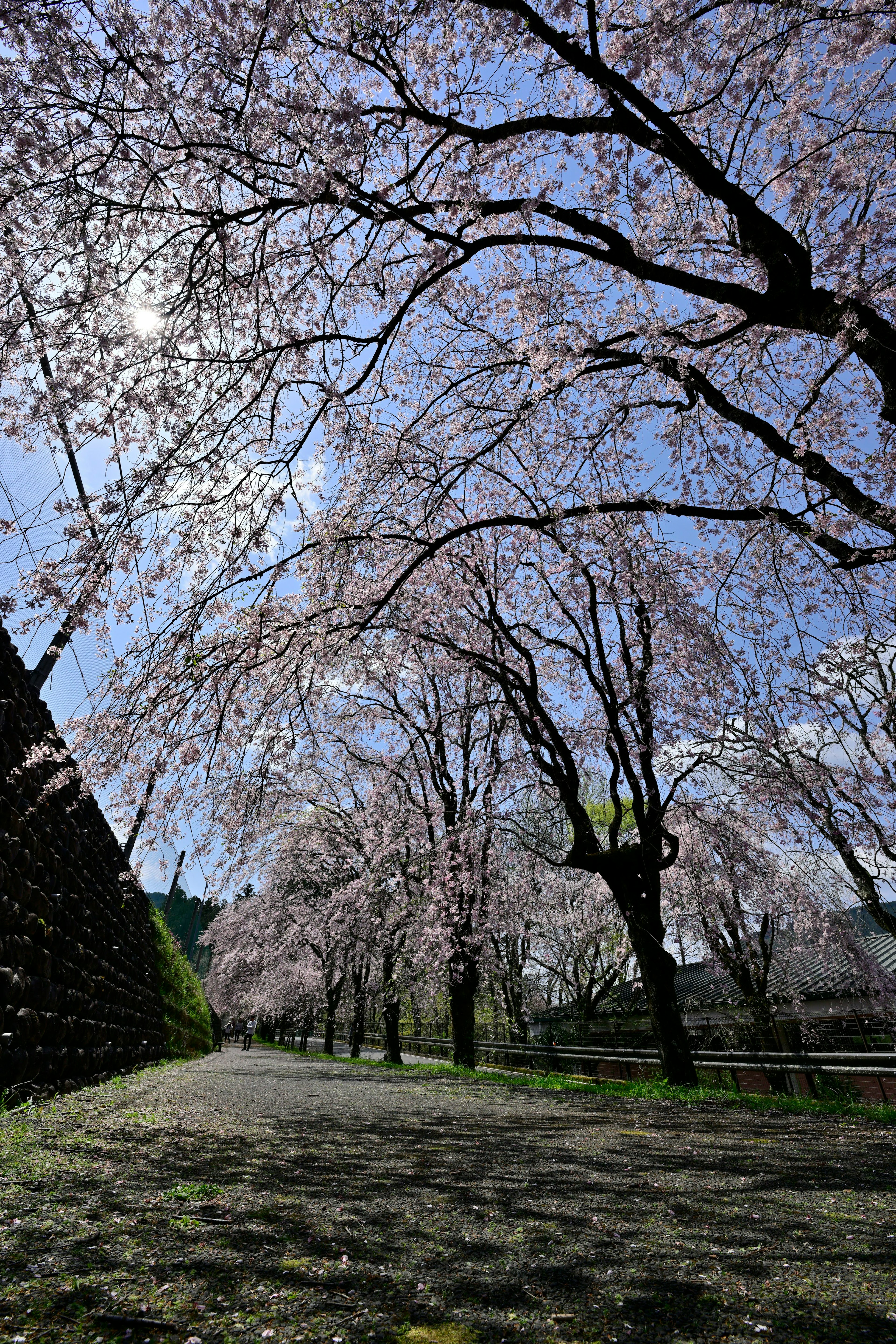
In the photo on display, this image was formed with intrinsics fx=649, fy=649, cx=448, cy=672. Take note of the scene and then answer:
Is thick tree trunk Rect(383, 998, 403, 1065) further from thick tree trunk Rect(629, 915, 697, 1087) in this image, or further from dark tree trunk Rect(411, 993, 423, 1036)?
dark tree trunk Rect(411, 993, 423, 1036)

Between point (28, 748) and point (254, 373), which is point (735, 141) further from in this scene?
point (28, 748)

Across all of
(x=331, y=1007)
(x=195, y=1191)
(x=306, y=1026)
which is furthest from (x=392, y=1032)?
(x=195, y=1191)

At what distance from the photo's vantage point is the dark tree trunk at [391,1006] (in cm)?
1789

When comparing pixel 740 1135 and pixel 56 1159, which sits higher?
pixel 56 1159

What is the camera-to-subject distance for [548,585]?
1016 centimetres

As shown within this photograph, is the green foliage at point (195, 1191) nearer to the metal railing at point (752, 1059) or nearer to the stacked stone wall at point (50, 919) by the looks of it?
the stacked stone wall at point (50, 919)

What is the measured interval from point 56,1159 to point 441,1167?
1963 mm

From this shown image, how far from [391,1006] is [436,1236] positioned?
58.0 ft

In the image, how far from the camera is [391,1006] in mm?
18297

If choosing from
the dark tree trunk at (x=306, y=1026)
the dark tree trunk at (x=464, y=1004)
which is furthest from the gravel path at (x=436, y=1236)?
the dark tree trunk at (x=306, y=1026)

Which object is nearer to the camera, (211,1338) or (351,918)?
(211,1338)

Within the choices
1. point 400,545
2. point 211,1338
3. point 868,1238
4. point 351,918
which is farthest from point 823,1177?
point 351,918

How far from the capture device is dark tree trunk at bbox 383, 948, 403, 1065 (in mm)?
17891

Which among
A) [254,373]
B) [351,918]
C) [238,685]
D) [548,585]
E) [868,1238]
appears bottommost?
[868,1238]
